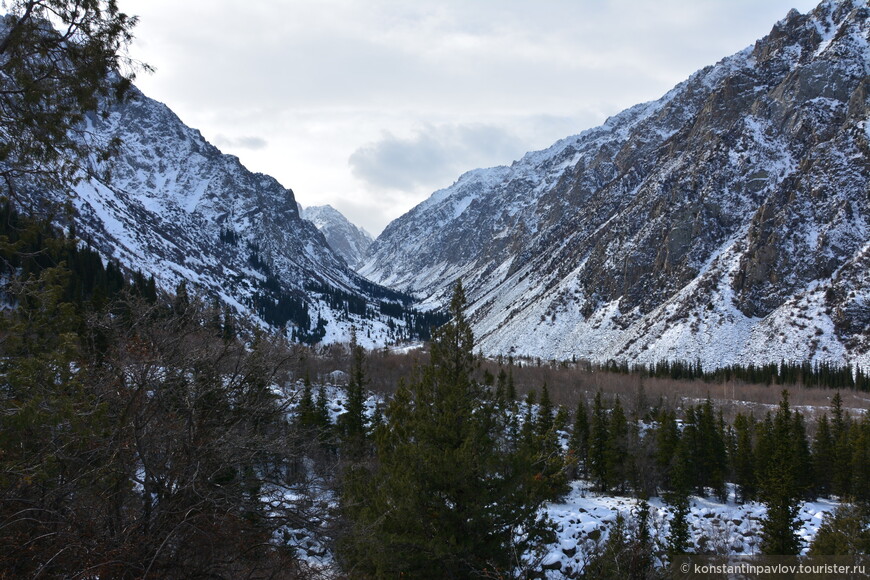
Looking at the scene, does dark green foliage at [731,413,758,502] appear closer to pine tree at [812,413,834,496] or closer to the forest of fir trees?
pine tree at [812,413,834,496]

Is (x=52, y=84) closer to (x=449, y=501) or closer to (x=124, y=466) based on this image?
(x=124, y=466)

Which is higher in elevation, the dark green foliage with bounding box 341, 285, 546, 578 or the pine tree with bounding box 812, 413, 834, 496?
the dark green foliage with bounding box 341, 285, 546, 578

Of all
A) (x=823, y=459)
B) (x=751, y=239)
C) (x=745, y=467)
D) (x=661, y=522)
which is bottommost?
(x=745, y=467)

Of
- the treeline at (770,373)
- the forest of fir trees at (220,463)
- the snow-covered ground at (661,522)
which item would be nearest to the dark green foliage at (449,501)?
the forest of fir trees at (220,463)

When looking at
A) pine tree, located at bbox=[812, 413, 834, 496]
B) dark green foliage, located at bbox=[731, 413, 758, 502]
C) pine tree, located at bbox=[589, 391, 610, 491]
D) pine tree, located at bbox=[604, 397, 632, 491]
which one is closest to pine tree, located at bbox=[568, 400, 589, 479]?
pine tree, located at bbox=[589, 391, 610, 491]

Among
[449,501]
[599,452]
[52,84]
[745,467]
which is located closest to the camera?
[52,84]

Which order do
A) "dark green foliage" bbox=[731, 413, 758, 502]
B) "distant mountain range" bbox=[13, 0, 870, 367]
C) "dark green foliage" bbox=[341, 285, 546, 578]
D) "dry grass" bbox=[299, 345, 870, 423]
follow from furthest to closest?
"distant mountain range" bbox=[13, 0, 870, 367], "dry grass" bbox=[299, 345, 870, 423], "dark green foliage" bbox=[731, 413, 758, 502], "dark green foliage" bbox=[341, 285, 546, 578]

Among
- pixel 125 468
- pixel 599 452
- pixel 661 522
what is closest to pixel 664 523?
pixel 661 522

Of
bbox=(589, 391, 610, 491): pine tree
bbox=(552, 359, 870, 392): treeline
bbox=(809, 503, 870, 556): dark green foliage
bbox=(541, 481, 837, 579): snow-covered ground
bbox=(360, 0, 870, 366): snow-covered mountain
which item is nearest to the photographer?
bbox=(809, 503, 870, 556): dark green foliage

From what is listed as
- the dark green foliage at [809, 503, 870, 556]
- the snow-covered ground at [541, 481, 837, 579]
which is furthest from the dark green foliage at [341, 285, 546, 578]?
the snow-covered ground at [541, 481, 837, 579]

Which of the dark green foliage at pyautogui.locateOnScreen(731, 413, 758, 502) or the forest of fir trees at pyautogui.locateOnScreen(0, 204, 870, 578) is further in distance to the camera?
the dark green foliage at pyautogui.locateOnScreen(731, 413, 758, 502)

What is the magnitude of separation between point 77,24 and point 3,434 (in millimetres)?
5878

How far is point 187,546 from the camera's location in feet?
24.6

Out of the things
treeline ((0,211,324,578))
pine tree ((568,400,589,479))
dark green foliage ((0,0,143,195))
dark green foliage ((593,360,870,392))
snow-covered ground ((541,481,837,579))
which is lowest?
snow-covered ground ((541,481,837,579))
